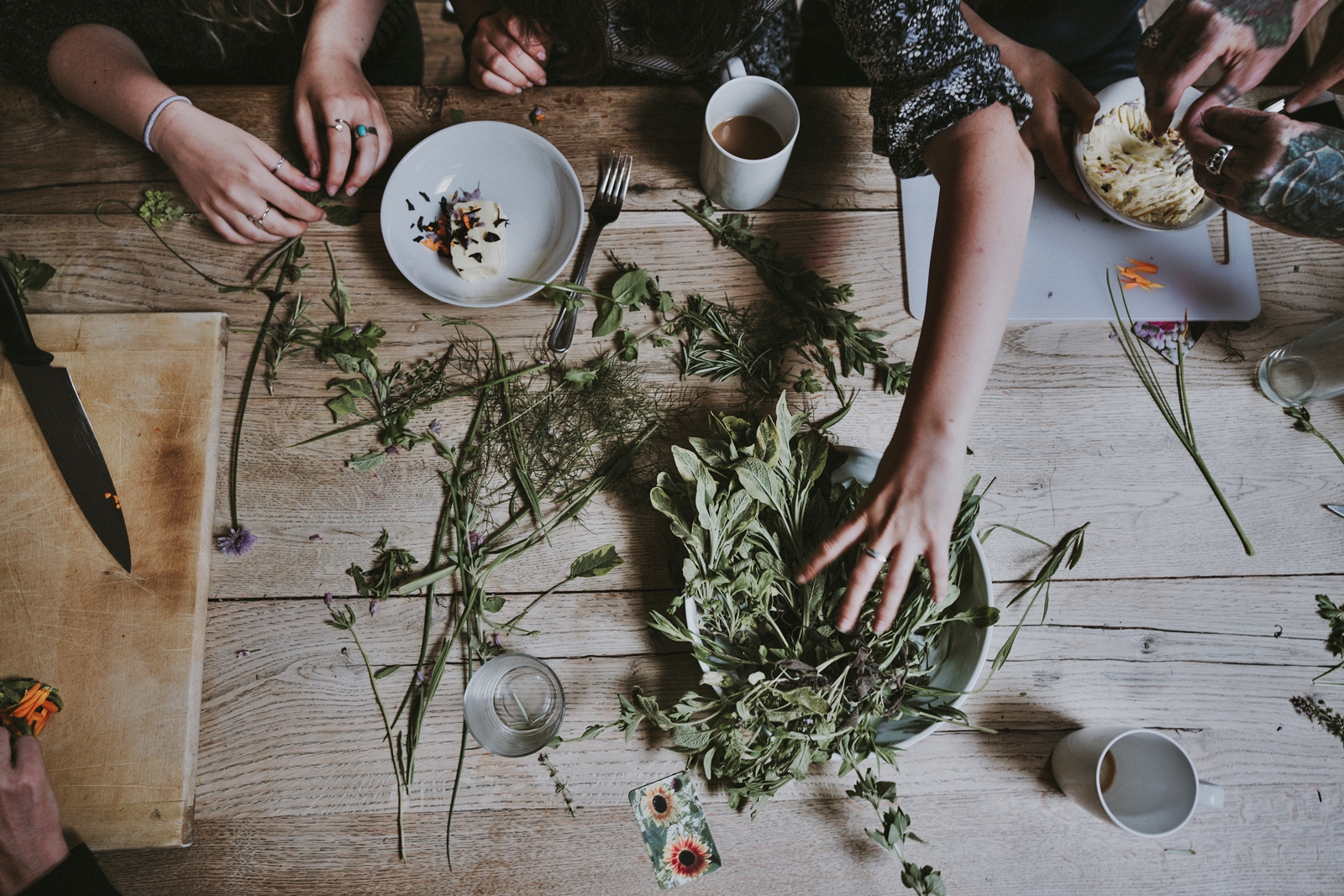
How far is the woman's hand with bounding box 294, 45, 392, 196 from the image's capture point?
882mm

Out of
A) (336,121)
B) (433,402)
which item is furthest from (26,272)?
(433,402)

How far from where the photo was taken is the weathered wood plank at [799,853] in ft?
2.58

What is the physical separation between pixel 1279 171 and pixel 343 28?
1.20 m

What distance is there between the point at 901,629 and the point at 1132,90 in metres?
0.79

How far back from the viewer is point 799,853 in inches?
31.8

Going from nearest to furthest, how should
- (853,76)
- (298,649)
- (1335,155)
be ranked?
1. (1335,155)
2. (298,649)
3. (853,76)

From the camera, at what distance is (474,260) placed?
33.9 inches

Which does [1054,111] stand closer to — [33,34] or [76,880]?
[33,34]

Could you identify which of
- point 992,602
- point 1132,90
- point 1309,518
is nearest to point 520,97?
point 1132,90

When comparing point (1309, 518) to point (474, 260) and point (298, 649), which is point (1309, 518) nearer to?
point (474, 260)

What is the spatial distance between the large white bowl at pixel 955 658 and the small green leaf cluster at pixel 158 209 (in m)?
0.87

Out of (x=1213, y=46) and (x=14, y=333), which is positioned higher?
(x=1213, y=46)

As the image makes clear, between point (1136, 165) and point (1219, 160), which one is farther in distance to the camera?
point (1136, 165)

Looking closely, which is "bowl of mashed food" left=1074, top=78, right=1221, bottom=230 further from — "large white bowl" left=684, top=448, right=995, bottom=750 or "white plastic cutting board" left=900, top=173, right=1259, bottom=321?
"large white bowl" left=684, top=448, right=995, bottom=750
